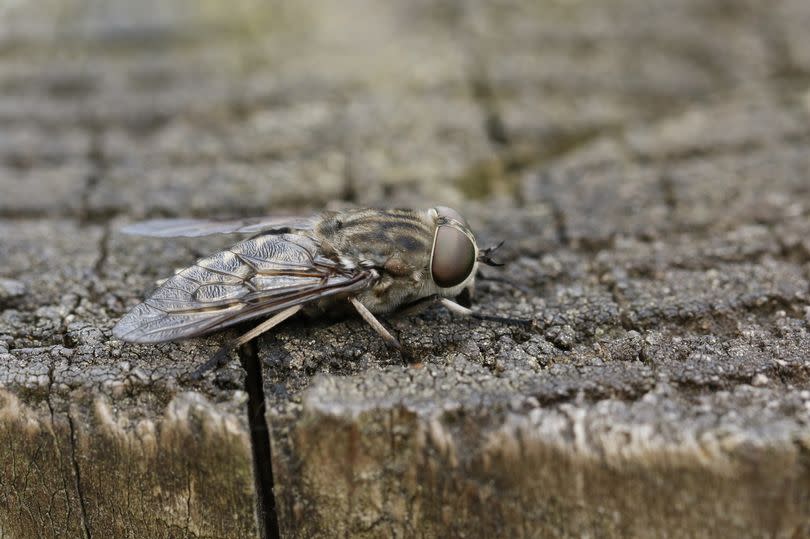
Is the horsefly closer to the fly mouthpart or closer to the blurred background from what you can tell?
the fly mouthpart

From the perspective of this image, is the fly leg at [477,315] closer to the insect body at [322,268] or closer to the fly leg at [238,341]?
the insect body at [322,268]

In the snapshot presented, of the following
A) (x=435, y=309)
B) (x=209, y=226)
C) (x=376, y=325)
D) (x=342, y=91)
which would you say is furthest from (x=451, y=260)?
(x=342, y=91)

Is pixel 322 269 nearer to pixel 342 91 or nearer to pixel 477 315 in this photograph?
pixel 477 315

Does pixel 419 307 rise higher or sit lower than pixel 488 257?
lower

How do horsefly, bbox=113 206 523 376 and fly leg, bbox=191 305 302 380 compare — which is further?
horsefly, bbox=113 206 523 376

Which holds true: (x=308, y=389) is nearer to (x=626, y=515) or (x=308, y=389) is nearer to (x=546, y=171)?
(x=626, y=515)

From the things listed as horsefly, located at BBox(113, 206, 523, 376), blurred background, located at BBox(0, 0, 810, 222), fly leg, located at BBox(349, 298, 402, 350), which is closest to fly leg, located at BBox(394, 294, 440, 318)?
horsefly, located at BBox(113, 206, 523, 376)

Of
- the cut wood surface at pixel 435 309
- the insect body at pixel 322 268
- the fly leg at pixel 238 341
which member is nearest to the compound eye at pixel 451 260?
the insect body at pixel 322 268
